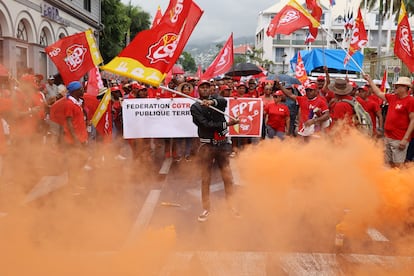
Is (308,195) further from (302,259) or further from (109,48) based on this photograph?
(109,48)

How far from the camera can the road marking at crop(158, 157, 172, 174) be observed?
8.72m

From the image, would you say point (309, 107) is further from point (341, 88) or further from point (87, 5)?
point (87, 5)

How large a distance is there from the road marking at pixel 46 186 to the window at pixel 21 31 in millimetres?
11701

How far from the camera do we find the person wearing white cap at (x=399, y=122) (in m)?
6.52

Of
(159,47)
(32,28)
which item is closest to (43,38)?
(32,28)

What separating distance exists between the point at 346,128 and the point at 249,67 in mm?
8238

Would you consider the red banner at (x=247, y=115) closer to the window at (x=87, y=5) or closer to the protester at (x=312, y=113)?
the protester at (x=312, y=113)

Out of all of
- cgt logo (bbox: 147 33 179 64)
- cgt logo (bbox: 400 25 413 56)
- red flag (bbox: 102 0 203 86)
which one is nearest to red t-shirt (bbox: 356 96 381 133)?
cgt logo (bbox: 400 25 413 56)

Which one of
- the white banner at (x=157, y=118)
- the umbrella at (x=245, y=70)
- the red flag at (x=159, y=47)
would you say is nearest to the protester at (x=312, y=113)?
the white banner at (x=157, y=118)

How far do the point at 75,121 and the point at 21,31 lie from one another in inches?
528

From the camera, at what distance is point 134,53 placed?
519 centimetres

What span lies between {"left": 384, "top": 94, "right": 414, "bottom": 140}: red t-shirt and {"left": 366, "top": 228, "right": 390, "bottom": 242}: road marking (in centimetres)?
178

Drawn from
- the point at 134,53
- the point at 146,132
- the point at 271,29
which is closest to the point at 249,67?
the point at 271,29

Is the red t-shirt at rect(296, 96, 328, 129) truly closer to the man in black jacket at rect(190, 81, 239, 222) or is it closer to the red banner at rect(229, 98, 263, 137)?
the red banner at rect(229, 98, 263, 137)
